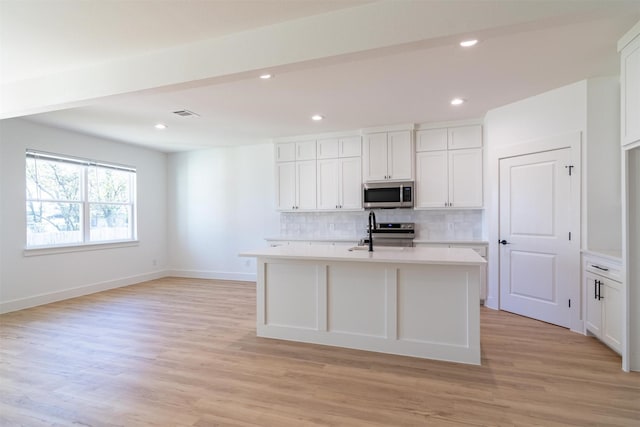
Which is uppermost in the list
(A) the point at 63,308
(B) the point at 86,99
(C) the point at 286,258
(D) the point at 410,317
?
(B) the point at 86,99

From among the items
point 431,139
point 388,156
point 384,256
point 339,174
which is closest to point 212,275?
point 339,174

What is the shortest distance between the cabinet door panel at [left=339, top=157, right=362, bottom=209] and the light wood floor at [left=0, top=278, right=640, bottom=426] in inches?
96.1

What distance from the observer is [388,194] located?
4949 mm

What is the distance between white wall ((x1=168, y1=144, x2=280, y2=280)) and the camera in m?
6.16

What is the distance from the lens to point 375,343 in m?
2.94

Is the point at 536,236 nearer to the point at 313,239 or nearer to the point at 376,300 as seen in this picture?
the point at 376,300

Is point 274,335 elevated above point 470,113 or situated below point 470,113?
below

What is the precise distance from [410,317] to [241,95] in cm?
281

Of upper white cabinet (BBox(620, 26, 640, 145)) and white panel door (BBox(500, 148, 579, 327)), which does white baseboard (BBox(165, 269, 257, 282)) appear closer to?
white panel door (BBox(500, 148, 579, 327))

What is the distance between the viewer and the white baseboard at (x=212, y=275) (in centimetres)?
620

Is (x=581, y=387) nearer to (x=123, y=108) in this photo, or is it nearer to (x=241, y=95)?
(x=241, y=95)

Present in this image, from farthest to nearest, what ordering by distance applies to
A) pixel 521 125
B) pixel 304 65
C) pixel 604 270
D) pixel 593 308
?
pixel 521 125
pixel 593 308
pixel 604 270
pixel 304 65

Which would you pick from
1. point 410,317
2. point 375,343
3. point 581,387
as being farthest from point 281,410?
point 581,387

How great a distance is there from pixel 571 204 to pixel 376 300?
235 centimetres
